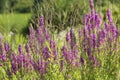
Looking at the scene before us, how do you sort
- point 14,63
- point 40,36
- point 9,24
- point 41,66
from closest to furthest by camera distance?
point 41,66 → point 14,63 → point 40,36 → point 9,24

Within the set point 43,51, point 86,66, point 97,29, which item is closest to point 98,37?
point 97,29

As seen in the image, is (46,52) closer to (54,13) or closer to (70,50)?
(70,50)

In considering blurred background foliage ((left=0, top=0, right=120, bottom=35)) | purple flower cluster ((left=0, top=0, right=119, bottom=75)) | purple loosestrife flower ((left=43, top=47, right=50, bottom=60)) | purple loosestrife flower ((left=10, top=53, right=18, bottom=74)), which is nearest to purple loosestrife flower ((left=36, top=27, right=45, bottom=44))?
purple flower cluster ((left=0, top=0, right=119, bottom=75))

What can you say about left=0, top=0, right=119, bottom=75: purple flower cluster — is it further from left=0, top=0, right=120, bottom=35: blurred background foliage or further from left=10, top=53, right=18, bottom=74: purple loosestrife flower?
left=0, top=0, right=120, bottom=35: blurred background foliage

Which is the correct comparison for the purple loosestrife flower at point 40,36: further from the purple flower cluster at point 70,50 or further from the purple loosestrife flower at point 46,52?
the purple loosestrife flower at point 46,52

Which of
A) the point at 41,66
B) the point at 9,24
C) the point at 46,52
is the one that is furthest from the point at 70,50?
the point at 9,24

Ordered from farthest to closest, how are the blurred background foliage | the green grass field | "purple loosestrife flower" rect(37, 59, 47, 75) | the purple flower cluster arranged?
the green grass field
the blurred background foliage
the purple flower cluster
"purple loosestrife flower" rect(37, 59, 47, 75)

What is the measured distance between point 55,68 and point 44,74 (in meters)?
0.23

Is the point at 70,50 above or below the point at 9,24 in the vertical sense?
above

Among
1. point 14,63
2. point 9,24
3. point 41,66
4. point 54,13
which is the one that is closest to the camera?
point 41,66

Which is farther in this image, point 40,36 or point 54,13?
point 54,13

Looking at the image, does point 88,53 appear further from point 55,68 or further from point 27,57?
point 27,57

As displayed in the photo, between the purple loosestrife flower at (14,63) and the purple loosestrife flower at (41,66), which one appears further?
the purple loosestrife flower at (14,63)

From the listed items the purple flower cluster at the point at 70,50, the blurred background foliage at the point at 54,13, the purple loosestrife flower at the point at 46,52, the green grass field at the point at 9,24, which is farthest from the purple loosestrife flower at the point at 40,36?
the green grass field at the point at 9,24
